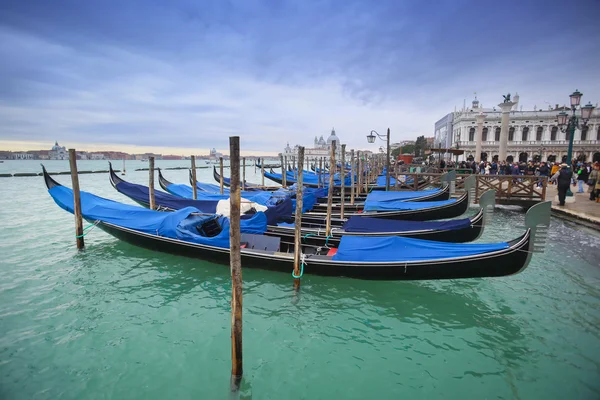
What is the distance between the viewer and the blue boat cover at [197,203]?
6773mm

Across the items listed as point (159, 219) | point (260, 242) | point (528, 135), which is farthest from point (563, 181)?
point (528, 135)

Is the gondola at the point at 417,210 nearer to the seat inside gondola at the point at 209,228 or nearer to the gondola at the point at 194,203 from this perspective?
the gondola at the point at 194,203

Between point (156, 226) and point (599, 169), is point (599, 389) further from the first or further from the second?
point (599, 169)

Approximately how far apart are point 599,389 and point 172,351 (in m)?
3.94

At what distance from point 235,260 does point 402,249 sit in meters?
2.61

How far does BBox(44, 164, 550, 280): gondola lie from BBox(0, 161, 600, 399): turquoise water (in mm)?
342

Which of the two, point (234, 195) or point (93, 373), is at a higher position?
point (234, 195)

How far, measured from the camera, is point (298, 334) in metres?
3.55

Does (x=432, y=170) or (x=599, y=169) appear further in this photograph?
(x=432, y=170)

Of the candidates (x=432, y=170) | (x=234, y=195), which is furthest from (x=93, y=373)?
(x=432, y=170)

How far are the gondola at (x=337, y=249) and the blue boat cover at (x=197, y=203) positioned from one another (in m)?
1.16

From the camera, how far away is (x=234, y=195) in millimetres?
2512

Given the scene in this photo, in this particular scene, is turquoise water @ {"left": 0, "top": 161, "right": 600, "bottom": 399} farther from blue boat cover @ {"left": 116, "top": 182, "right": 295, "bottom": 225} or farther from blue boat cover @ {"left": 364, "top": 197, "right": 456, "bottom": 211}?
blue boat cover @ {"left": 364, "top": 197, "right": 456, "bottom": 211}

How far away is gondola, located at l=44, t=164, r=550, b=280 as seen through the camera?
371 centimetres
